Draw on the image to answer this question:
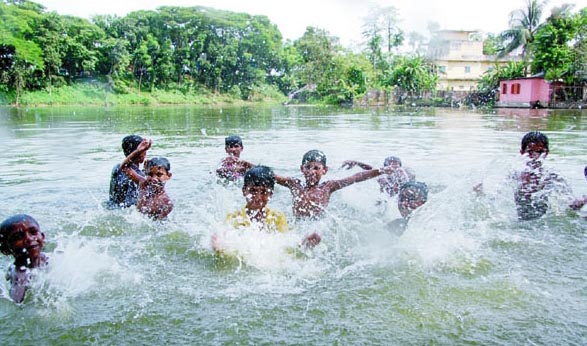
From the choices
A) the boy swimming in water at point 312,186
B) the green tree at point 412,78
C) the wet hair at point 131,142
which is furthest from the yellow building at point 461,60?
the boy swimming in water at point 312,186

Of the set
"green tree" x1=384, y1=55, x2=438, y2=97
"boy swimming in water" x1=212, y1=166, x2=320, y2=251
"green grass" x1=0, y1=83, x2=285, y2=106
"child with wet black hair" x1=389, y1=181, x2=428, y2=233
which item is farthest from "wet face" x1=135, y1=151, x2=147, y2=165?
"green grass" x1=0, y1=83, x2=285, y2=106

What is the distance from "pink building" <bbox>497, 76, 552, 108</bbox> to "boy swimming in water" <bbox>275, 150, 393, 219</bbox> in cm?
3600

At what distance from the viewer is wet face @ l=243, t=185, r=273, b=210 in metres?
4.27

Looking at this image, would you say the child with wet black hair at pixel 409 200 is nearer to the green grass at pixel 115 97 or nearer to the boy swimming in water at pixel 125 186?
the boy swimming in water at pixel 125 186

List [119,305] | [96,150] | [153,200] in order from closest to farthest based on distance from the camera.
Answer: [119,305] → [153,200] → [96,150]

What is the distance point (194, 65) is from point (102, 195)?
2458 inches

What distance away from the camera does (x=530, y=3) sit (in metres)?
43.9

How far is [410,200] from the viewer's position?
4.66 metres

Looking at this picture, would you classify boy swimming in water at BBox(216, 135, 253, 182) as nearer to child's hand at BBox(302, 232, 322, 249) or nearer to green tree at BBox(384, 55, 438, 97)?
child's hand at BBox(302, 232, 322, 249)

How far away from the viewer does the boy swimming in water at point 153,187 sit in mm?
5145

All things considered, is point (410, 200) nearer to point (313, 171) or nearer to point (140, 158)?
point (313, 171)

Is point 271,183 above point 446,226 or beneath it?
above

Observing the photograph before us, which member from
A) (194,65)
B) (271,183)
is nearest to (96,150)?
(271,183)

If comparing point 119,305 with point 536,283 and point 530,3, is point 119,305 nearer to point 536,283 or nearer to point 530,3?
point 536,283
